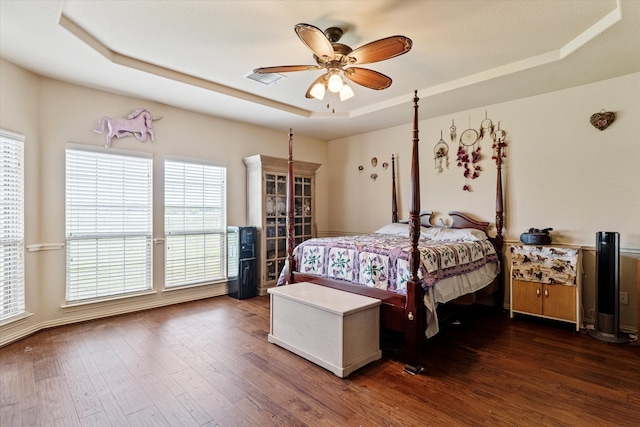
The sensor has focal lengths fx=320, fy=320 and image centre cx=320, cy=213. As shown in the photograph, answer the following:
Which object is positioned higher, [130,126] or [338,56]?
[338,56]

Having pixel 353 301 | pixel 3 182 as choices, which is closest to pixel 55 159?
pixel 3 182

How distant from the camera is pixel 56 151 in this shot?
3.47 m

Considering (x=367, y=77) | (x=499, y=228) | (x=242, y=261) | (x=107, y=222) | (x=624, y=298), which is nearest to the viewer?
(x=367, y=77)

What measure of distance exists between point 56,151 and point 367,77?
11.1ft

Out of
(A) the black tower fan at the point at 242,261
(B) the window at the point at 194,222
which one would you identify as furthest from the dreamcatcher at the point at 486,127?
(B) the window at the point at 194,222

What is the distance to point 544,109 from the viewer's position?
383 centimetres

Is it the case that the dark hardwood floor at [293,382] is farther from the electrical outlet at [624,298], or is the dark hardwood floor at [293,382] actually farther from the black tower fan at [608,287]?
the electrical outlet at [624,298]

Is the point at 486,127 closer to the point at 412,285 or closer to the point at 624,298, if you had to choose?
the point at 624,298

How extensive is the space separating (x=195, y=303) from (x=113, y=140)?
2316 mm

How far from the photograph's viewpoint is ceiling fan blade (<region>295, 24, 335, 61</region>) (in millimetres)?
2013

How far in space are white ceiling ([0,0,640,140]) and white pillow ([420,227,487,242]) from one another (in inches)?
65.1

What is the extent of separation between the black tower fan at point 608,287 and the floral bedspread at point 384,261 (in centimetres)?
102

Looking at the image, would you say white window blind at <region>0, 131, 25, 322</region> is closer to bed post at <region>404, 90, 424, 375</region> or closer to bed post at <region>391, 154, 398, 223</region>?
bed post at <region>404, 90, 424, 375</region>

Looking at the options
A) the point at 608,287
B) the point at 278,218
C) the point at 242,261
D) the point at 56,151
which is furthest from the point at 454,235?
the point at 56,151
